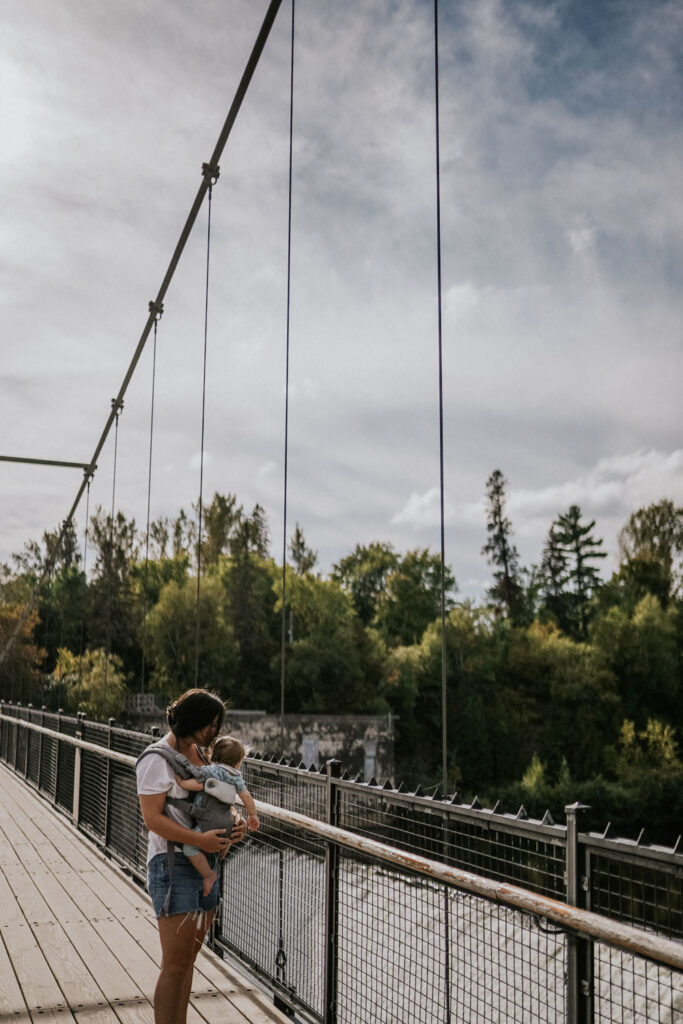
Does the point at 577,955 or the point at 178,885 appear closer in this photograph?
the point at 577,955

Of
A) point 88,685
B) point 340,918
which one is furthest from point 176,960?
point 88,685

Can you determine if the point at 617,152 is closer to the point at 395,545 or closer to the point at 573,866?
the point at 395,545

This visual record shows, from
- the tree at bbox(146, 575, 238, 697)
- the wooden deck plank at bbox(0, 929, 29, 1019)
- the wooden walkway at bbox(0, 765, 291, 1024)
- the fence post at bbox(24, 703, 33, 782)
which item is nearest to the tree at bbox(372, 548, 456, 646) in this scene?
the tree at bbox(146, 575, 238, 697)

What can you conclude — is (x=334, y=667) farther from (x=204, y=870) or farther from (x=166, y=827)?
(x=166, y=827)

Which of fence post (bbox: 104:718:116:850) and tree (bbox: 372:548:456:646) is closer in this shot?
fence post (bbox: 104:718:116:850)

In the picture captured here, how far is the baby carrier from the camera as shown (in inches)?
97.7

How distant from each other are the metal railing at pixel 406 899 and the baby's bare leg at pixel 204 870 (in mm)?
521

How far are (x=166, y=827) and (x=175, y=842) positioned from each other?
9cm

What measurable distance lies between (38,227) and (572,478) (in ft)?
171

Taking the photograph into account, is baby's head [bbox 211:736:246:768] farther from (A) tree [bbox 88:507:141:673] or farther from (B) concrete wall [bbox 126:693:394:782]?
(A) tree [bbox 88:507:141:673]

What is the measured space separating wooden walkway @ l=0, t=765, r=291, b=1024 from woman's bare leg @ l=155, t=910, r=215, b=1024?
0.66 meters

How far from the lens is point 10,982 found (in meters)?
3.49

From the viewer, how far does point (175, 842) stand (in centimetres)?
249

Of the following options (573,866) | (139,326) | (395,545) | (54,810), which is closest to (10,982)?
(573,866)
